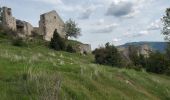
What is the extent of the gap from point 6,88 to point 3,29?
211 feet

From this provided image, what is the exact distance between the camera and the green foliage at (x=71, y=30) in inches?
3996

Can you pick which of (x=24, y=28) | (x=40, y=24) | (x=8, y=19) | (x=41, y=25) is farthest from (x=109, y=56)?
(x=40, y=24)

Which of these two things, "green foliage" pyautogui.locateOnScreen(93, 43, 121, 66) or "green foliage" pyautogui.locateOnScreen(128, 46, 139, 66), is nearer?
"green foliage" pyautogui.locateOnScreen(93, 43, 121, 66)

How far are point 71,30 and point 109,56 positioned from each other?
45952 millimetres

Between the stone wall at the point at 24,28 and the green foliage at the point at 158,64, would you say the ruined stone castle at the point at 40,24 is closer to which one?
the stone wall at the point at 24,28

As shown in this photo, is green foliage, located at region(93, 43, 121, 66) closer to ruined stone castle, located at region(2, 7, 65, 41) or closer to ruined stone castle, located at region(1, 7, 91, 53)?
ruined stone castle, located at region(1, 7, 91, 53)

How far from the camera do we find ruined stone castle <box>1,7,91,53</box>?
3169 inches

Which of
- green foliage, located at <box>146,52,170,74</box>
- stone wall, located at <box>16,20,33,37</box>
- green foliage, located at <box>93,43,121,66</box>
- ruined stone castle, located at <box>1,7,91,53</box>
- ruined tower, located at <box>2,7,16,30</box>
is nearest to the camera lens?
green foliage, located at <box>93,43,121,66</box>

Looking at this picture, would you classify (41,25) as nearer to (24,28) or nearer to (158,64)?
(24,28)

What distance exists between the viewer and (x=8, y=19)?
80.4 meters

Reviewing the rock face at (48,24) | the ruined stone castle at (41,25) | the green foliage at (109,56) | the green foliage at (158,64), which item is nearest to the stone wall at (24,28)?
the ruined stone castle at (41,25)

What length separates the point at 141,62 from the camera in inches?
2707

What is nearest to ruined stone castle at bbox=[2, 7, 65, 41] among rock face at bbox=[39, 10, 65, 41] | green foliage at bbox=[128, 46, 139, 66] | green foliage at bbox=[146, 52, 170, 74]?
rock face at bbox=[39, 10, 65, 41]

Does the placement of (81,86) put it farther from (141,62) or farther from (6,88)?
(141,62)
